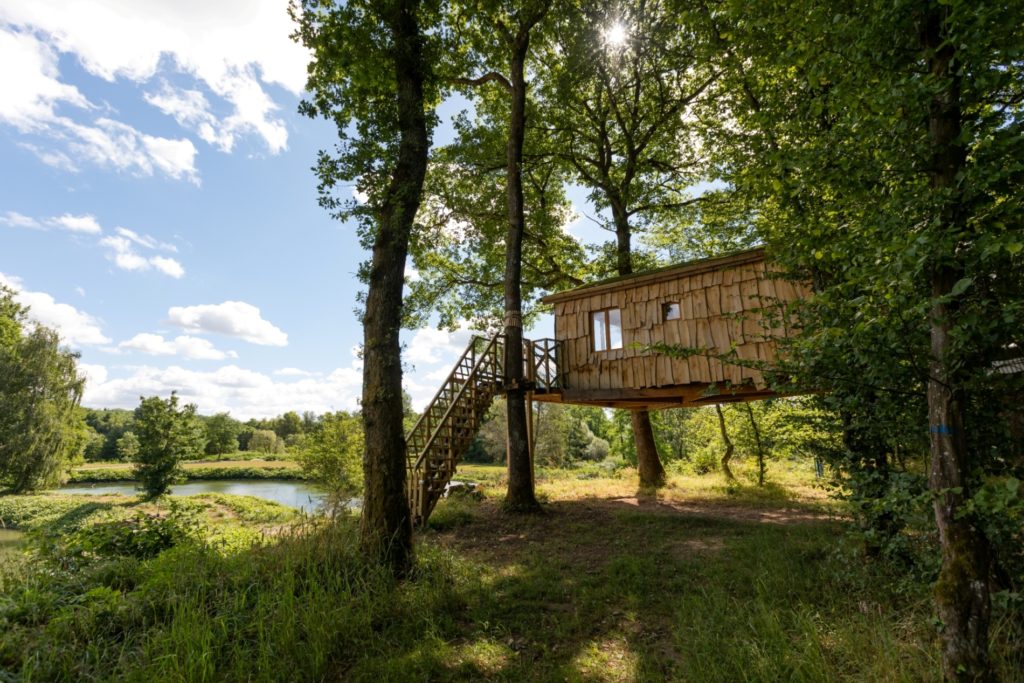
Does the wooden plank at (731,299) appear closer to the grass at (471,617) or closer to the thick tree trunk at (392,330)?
the grass at (471,617)

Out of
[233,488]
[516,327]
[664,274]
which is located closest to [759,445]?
[664,274]

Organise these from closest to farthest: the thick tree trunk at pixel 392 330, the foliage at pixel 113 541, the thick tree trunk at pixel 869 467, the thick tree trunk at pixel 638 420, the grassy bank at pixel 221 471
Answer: the thick tree trunk at pixel 869 467, the foliage at pixel 113 541, the thick tree trunk at pixel 392 330, the thick tree trunk at pixel 638 420, the grassy bank at pixel 221 471

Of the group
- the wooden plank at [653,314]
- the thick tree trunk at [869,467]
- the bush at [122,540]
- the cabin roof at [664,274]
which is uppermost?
the cabin roof at [664,274]

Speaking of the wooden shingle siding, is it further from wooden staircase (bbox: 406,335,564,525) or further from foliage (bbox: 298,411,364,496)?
foliage (bbox: 298,411,364,496)

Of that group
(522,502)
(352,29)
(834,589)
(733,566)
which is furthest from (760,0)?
(522,502)

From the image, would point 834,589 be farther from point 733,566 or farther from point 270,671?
point 270,671

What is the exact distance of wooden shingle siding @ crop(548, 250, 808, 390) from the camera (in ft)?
32.5

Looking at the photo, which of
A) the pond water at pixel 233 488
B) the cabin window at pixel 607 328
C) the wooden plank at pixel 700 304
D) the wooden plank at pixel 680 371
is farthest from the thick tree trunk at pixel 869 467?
the pond water at pixel 233 488

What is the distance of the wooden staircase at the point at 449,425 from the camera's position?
944cm

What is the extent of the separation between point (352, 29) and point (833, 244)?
294 inches

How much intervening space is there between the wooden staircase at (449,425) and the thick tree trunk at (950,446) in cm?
784

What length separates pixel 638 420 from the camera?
51.5ft

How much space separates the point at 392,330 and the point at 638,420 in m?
11.5

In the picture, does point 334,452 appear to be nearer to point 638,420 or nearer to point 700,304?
point 638,420
